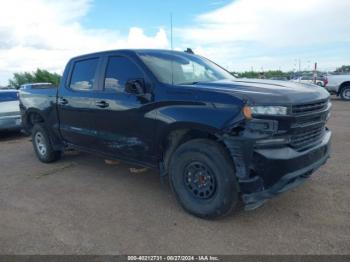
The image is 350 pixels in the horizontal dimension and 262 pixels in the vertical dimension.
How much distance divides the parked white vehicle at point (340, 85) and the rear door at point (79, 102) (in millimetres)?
16063

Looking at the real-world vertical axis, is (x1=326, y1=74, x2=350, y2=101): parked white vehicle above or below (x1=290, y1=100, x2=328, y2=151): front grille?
below

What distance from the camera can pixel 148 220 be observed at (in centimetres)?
415

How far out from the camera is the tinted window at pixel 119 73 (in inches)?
188

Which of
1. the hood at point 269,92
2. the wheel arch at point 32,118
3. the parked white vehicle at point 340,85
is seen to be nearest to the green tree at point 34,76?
the parked white vehicle at point 340,85

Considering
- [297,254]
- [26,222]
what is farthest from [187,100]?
[26,222]

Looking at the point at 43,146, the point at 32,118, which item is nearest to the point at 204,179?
the point at 43,146

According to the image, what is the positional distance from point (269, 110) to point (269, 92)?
0.28 meters

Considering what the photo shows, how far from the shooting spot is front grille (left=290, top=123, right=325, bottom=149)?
3.75 metres

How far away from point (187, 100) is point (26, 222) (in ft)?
7.79

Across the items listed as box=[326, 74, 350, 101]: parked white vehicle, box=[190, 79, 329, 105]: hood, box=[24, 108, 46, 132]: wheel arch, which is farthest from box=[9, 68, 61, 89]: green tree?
box=[190, 79, 329, 105]: hood

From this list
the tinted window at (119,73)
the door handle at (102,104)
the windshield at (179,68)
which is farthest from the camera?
the door handle at (102,104)

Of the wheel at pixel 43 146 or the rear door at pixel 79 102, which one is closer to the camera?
the rear door at pixel 79 102

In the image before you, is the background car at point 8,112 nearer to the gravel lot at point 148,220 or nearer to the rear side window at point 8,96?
the rear side window at point 8,96

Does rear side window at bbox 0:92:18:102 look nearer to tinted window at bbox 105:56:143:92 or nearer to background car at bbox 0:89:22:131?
background car at bbox 0:89:22:131
